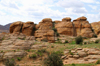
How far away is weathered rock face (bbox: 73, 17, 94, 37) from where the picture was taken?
27184mm

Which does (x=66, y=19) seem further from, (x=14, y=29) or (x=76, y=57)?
(x=76, y=57)

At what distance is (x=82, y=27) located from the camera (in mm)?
28438

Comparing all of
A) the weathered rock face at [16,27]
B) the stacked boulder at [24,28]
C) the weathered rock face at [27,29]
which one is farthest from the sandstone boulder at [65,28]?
the weathered rock face at [16,27]

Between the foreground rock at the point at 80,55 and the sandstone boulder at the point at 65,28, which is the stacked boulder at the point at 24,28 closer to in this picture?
the sandstone boulder at the point at 65,28

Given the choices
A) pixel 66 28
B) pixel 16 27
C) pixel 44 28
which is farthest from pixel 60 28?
pixel 16 27

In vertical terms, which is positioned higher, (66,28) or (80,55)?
(66,28)

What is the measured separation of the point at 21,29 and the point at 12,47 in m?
16.6

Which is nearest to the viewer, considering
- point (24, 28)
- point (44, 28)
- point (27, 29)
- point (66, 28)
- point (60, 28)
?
point (66, 28)

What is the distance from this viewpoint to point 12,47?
13.4 m

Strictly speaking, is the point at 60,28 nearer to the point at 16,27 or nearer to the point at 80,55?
the point at 16,27

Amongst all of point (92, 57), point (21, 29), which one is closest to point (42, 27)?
point (21, 29)

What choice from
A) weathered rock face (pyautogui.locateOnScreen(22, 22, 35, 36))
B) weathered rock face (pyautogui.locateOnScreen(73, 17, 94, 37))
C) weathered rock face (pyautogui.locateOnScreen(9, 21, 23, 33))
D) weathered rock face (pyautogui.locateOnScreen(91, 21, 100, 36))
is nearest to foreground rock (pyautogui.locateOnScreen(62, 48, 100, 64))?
weathered rock face (pyautogui.locateOnScreen(73, 17, 94, 37))

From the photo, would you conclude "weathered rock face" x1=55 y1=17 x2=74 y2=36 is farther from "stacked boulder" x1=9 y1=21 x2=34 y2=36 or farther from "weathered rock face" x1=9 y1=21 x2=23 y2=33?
"weathered rock face" x1=9 y1=21 x2=23 y2=33

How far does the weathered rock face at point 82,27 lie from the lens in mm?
27184
